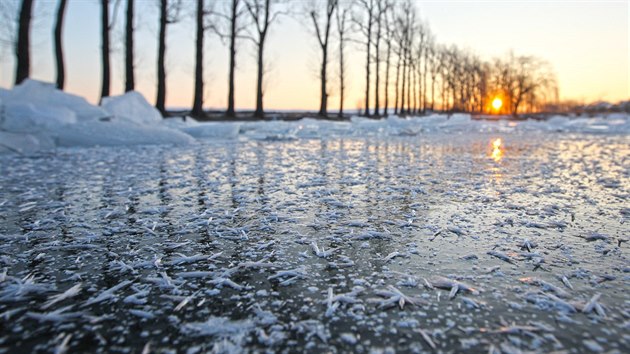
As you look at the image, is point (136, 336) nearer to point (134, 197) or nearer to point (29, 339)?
point (29, 339)

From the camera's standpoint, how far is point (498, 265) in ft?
6.78

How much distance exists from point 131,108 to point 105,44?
205 inches

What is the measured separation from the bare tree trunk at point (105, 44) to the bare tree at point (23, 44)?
2738 millimetres

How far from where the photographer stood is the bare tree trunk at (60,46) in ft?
45.4

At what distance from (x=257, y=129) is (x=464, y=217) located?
47.3ft

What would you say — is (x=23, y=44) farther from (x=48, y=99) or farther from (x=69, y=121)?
(x=69, y=121)

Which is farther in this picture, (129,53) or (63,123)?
(129,53)

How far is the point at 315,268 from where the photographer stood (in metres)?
2.04

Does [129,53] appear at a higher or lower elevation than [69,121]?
higher

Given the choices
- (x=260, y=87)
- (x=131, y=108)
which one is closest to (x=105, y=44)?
(x=131, y=108)

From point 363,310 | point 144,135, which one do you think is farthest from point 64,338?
point 144,135

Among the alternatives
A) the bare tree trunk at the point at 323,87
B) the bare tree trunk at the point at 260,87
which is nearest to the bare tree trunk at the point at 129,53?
the bare tree trunk at the point at 260,87

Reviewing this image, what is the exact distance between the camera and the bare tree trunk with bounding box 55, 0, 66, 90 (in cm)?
1383

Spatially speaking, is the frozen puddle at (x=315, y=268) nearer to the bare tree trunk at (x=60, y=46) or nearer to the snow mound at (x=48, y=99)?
the snow mound at (x=48, y=99)
